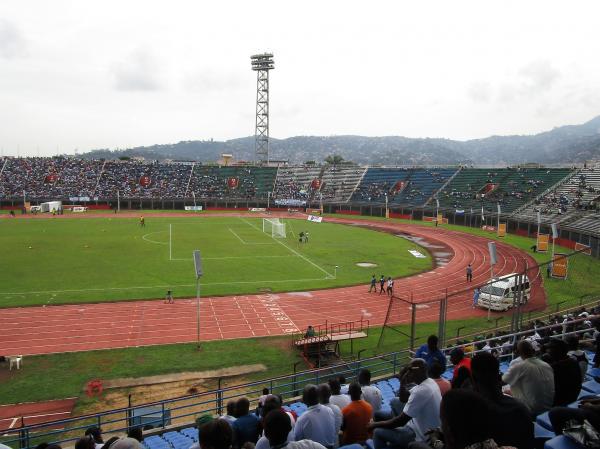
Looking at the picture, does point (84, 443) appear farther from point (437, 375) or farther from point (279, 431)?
point (437, 375)

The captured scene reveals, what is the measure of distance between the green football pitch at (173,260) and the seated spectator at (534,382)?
2639 centimetres

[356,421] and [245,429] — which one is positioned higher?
[356,421]

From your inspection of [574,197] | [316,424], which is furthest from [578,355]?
[574,197]

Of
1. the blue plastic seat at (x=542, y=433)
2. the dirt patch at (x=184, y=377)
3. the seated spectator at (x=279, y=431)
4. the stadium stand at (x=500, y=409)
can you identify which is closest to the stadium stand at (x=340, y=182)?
the dirt patch at (x=184, y=377)

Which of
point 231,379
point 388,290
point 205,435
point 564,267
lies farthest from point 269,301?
point 205,435

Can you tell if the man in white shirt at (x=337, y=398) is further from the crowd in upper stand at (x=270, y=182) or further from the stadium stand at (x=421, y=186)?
the stadium stand at (x=421, y=186)

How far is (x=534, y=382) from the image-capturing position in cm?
640

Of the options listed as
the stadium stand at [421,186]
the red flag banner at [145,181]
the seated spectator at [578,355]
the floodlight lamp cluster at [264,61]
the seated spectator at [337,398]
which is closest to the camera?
the seated spectator at [337,398]

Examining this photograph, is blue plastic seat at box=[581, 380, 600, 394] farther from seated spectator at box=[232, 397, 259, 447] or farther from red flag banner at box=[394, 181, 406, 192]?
red flag banner at box=[394, 181, 406, 192]

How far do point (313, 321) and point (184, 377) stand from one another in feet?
→ 30.8

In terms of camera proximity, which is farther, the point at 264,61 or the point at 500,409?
the point at 264,61

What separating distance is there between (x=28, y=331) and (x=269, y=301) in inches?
523

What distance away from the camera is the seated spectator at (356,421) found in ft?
22.1

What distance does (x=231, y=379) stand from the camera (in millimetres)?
18688
